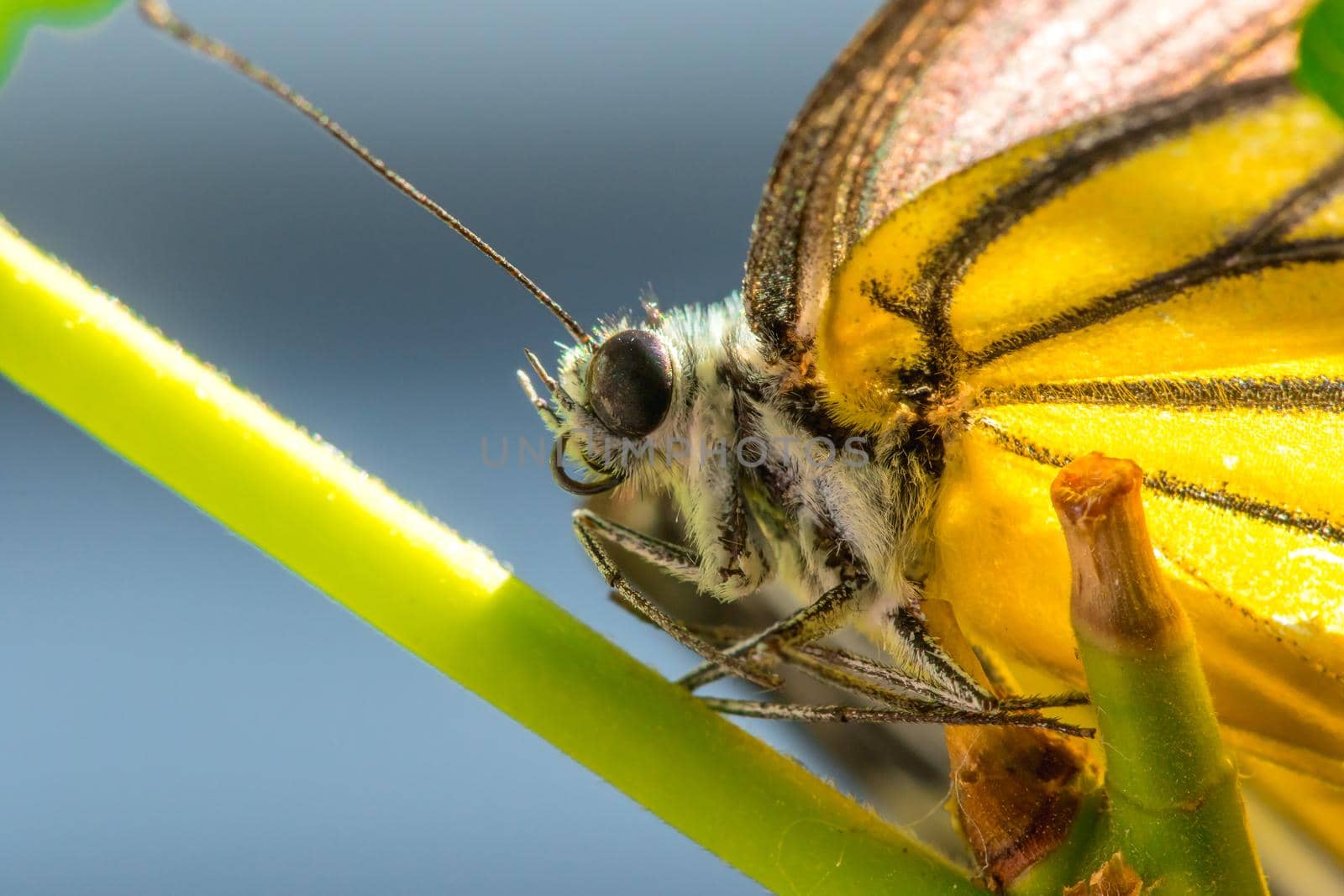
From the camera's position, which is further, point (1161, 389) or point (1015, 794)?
point (1161, 389)

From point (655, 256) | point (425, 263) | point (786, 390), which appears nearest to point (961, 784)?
point (786, 390)

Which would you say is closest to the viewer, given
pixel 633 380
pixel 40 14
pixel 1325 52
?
pixel 1325 52

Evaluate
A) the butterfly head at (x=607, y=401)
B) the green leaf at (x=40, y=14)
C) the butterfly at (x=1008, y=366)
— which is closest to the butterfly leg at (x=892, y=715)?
the butterfly at (x=1008, y=366)

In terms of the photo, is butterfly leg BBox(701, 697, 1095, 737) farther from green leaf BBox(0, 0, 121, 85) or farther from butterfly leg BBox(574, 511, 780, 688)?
green leaf BBox(0, 0, 121, 85)

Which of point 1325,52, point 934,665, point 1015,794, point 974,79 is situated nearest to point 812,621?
point 934,665

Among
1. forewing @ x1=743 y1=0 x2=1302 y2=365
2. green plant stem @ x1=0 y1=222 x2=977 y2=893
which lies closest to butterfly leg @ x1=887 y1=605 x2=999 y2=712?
green plant stem @ x1=0 y1=222 x2=977 y2=893

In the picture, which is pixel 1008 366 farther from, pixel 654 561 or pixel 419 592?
pixel 419 592

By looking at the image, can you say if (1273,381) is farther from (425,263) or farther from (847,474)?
(425,263)
